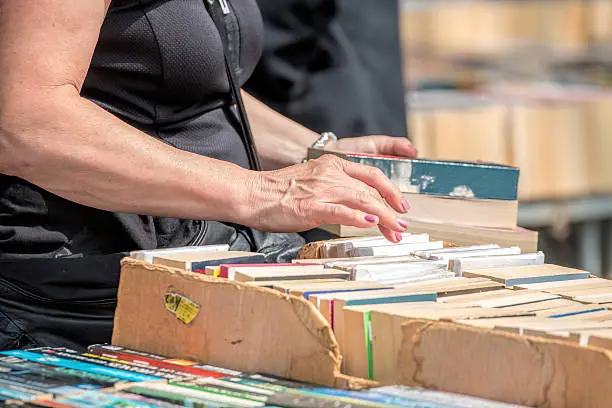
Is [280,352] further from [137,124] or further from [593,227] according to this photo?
[593,227]

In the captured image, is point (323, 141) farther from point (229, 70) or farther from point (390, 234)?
point (390, 234)

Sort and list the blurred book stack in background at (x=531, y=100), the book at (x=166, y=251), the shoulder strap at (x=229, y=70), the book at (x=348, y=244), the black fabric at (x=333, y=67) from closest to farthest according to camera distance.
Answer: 1. the book at (x=166, y=251)
2. the book at (x=348, y=244)
3. the shoulder strap at (x=229, y=70)
4. the black fabric at (x=333, y=67)
5. the blurred book stack in background at (x=531, y=100)

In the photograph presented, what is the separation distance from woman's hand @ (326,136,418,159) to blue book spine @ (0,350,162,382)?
1059 mm

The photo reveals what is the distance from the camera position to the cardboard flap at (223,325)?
60.5 inches

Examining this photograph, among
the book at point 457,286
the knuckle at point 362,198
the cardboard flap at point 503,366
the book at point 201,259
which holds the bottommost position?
the cardboard flap at point 503,366

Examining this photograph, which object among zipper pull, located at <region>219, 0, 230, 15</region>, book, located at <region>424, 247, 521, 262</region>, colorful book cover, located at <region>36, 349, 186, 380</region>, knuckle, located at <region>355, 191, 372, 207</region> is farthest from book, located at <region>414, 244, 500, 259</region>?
zipper pull, located at <region>219, 0, 230, 15</region>

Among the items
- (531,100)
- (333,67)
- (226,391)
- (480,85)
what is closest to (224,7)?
(226,391)

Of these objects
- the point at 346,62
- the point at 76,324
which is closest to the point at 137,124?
the point at 76,324

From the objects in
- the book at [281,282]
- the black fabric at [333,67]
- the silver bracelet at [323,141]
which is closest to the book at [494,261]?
the book at [281,282]

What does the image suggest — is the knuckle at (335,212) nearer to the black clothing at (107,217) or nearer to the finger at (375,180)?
the finger at (375,180)

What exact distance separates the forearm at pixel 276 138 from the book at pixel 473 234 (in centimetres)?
45

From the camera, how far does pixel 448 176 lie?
2283 mm

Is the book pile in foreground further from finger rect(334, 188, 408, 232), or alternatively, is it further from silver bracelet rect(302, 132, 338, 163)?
silver bracelet rect(302, 132, 338, 163)

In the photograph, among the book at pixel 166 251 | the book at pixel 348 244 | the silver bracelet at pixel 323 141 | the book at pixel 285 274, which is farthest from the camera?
the silver bracelet at pixel 323 141
